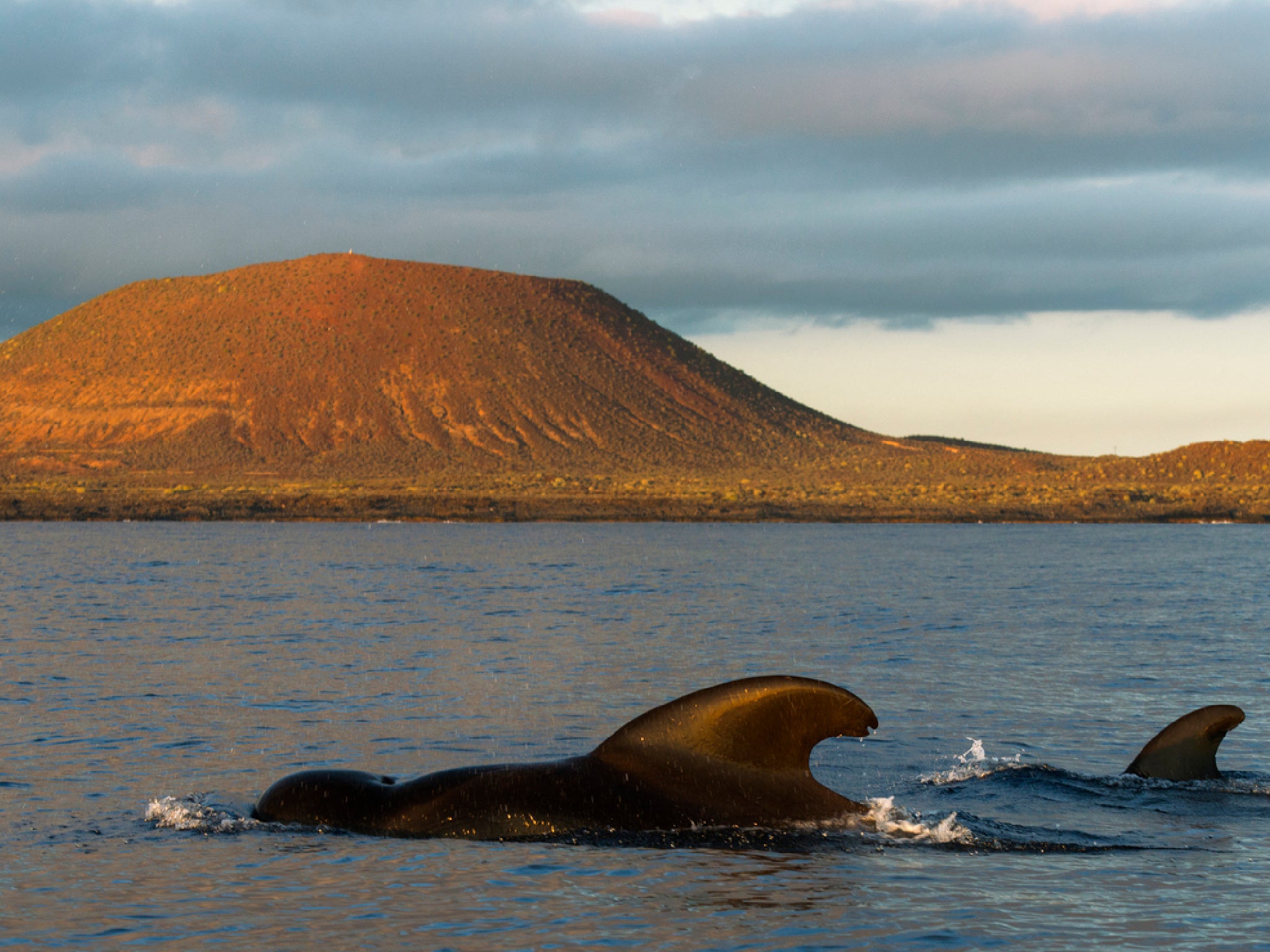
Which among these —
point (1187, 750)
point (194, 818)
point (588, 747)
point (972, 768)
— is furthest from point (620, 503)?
point (194, 818)

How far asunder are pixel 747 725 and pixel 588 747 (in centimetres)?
868

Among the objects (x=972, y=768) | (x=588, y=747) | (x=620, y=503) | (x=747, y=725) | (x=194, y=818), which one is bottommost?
(x=588, y=747)

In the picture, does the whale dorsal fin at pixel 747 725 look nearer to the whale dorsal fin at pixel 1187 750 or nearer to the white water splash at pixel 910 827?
the white water splash at pixel 910 827

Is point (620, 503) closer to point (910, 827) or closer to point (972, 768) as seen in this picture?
point (972, 768)

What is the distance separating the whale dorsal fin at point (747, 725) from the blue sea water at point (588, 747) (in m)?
0.98

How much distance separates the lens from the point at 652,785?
46.6 feet

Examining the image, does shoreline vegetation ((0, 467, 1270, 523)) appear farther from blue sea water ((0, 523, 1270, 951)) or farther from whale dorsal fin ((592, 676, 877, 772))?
whale dorsal fin ((592, 676, 877, 772))

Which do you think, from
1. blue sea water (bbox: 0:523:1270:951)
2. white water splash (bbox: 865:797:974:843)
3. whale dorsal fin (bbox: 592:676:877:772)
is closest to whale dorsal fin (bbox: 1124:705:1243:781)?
blue sea water (bbox: 0:523:1270:951)

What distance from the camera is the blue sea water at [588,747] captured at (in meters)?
12.5

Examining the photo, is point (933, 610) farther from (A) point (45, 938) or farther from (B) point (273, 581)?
(A) point (45, 938)

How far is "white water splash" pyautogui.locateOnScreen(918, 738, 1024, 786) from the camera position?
742 inches

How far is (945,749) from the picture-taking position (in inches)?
854

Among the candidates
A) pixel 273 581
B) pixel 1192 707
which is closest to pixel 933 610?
pixel 1192 707

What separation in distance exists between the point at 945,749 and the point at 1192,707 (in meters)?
7.61
